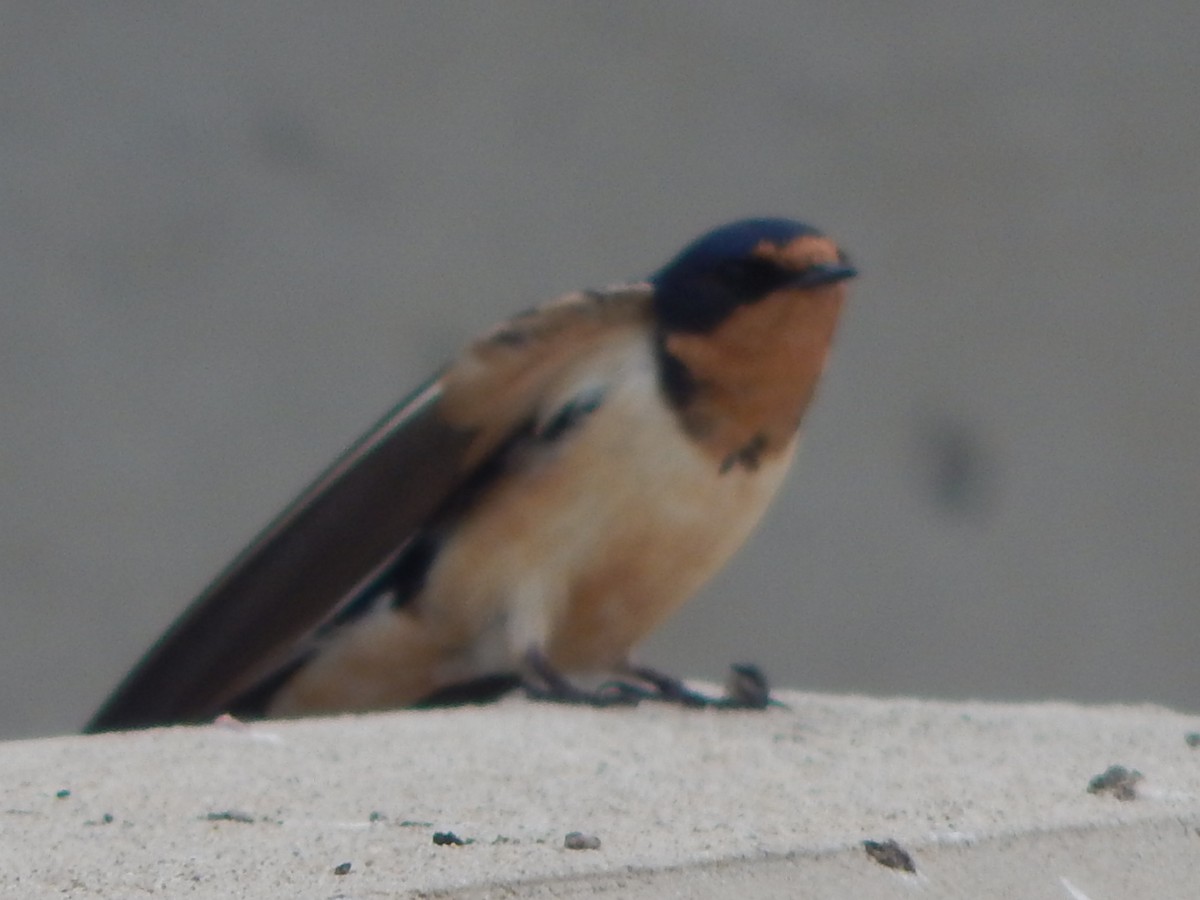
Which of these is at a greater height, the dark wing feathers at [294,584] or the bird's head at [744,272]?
the bird's head at [744,272]

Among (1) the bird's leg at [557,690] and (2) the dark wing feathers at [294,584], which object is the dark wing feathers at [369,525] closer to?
(2) the dark wing feathers at [294,584]

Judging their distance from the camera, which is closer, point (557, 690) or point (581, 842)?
point (581, 842)

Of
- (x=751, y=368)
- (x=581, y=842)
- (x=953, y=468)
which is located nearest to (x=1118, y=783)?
(x=581, y=842)

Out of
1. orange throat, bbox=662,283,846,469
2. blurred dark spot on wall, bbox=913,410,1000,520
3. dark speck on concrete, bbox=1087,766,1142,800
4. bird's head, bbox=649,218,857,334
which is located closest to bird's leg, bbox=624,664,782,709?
orange throat, bbox=662,283,846,469

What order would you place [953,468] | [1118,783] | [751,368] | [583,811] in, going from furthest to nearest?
[953,468]
[751,368]
[1118,783]
[583,811]

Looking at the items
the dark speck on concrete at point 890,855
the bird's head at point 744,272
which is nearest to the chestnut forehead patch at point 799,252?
the bird's head at point 744,272

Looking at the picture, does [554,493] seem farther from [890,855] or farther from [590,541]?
[890,855]

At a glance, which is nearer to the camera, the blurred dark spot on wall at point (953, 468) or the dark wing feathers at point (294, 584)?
the dark wing feathers at point (294, 584)

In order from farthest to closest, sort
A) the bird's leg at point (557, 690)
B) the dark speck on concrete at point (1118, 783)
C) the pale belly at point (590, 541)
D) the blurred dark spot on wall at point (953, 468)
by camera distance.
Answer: the blurred dark spot on wall at point (953, 468) < the pale belly at point (590, 541) < the bird's leg at point (557, 690) < the dark speck on concrete at point (1118, 783)
